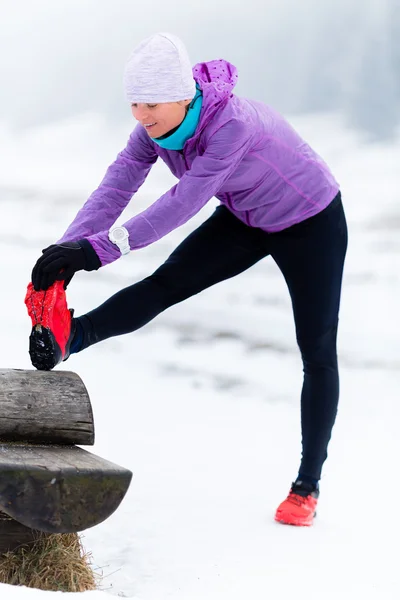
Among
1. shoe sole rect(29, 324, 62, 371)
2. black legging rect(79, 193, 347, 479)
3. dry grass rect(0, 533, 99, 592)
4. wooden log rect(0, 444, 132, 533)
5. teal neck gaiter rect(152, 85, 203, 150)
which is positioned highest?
teal neck gaiter rect(152, 85, 203, 150)

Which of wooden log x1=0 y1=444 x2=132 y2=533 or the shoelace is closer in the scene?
wooden log x1=0 y1=444 x2=132 y2=533

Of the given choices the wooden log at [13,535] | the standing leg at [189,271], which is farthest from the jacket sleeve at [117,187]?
the wooden log at [13,535]

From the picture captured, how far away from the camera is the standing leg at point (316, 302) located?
289cm

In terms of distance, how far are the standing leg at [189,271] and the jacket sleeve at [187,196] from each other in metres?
0.45

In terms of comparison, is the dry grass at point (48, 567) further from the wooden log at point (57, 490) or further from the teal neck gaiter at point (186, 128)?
the teal neck gaiter at point (186, 128)

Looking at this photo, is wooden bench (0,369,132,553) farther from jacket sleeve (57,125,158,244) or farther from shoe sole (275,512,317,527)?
shoe sole (275,512,317,527)

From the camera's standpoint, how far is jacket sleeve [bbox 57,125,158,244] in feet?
9.27

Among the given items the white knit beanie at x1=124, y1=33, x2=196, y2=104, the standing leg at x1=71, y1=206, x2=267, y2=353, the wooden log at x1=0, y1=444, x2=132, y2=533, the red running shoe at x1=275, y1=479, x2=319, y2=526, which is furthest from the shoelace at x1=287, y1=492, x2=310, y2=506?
the white knit beanie at x1=124, y1=33, x2=196, y2=104

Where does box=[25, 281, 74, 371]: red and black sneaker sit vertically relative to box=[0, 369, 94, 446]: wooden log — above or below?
above

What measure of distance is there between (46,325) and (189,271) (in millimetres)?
602

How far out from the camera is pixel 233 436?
4070mm

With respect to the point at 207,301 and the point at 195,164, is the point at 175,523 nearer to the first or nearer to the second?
the point at 195,164

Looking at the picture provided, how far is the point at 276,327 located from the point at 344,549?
3.36 meters

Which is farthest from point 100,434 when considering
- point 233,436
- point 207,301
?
point 207,301
